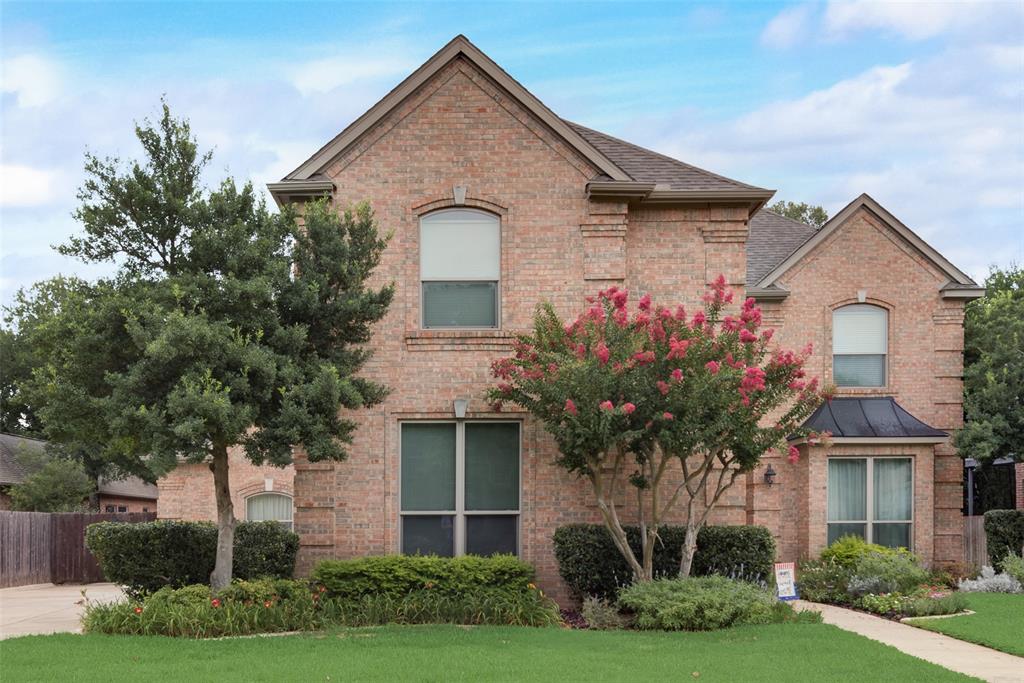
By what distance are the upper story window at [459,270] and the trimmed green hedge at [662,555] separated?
3.57 meters

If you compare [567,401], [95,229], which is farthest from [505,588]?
[95,229]

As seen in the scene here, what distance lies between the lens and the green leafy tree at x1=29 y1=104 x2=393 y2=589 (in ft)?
46.4

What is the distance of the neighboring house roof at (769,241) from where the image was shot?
24562mm

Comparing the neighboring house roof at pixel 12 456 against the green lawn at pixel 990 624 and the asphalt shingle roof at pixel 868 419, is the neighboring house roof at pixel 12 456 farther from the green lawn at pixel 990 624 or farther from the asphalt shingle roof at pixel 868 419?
the green lawn at pixel 990 624

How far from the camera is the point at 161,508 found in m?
28.9

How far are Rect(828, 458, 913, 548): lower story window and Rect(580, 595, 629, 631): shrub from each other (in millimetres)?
9252

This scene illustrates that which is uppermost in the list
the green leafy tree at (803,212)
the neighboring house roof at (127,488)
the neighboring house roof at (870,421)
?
the green leafy tree at (803,212)

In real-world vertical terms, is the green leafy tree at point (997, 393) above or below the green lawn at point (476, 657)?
above

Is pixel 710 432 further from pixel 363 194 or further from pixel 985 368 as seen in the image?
pixel 985 368

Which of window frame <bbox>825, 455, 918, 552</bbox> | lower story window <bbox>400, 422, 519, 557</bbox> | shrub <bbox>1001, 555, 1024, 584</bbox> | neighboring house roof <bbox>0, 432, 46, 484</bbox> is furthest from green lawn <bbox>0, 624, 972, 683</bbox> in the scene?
neighboring house roof <bbox>0, 432, 46, 484</bbox>

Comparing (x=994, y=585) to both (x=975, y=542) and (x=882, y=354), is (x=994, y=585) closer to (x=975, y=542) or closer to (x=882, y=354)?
A: (x=975, y=542)

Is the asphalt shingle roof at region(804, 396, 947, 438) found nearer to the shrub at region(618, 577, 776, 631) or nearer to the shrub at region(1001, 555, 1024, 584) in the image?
the shrub at region(1001, 555, 1024, 584)

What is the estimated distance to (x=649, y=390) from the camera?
14.9m

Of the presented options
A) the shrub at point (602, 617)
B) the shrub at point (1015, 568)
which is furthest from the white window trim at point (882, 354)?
the shrub at point (602, 617)
